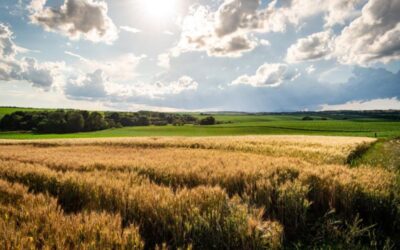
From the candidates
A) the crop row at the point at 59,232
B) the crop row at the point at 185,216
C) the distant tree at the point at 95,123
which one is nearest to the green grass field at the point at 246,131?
the distant tree at the point at 95,123

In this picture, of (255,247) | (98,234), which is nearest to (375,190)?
(255,247)

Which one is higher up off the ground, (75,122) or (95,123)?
(75,122)

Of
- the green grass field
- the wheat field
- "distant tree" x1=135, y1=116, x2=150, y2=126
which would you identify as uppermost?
the wheat field

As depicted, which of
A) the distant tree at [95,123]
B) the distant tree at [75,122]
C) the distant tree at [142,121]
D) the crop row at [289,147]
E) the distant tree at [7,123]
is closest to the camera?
the crop row at [289,147]

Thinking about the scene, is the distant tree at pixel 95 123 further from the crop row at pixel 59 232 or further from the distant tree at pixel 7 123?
the crop row at pixel 59 232

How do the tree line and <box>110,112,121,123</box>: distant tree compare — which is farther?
<box>110,112,121,123</box>: distant tree

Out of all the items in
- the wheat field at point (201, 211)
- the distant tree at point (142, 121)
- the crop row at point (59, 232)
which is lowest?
the distant tree at point (142, 121)

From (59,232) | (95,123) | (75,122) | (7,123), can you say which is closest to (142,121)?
(95,123)

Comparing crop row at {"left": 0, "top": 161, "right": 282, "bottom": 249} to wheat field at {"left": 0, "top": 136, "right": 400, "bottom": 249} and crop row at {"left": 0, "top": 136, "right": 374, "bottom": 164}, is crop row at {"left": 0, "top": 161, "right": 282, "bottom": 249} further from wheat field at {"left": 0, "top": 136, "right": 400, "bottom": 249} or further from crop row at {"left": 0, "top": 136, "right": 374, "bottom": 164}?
crop row at {"left": 0, "top": 136, "right": 374, "bottom": 164}

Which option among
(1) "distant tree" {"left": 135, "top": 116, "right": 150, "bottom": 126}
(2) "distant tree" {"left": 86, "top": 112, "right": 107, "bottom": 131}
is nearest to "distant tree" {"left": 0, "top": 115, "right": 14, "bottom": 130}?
(2) "distant tree" {"left": 86, "top": 112, "right": 107, "bottom": 131}

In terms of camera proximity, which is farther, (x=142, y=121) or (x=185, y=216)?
(x=142, y=121)

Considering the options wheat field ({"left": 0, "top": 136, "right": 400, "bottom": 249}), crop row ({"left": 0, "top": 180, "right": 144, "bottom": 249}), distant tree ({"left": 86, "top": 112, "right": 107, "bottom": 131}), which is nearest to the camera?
crop row ({"left": 0, "top": 180, "right": 144, "bottom": 249})

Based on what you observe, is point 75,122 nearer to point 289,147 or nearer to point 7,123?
point 7,123

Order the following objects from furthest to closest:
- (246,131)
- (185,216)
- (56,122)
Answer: (56,122), (246,131), (185,216)
